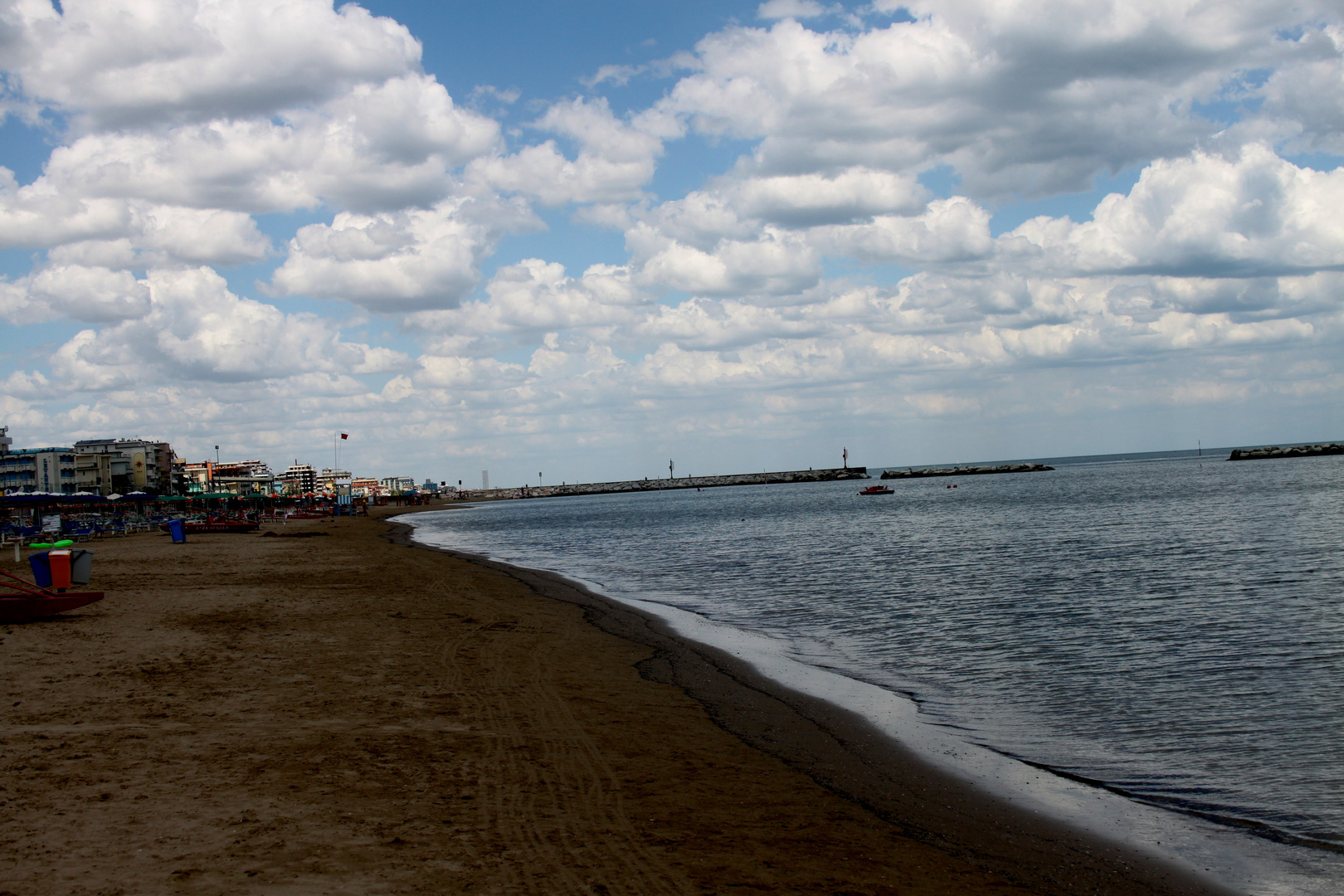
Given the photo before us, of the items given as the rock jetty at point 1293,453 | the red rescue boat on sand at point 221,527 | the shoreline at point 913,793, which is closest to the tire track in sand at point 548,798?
the shoreline at point 913,793

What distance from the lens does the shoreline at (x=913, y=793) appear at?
665cm

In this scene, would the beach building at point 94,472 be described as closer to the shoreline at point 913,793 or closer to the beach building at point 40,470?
the beach building at point 40,470

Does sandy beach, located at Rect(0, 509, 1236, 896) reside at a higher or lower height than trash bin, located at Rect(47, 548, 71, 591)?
lower

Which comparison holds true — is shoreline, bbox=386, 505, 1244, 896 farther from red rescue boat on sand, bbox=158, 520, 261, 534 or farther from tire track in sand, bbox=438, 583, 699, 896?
red rescue boat on sand, bbox=158, 520, 261, 534

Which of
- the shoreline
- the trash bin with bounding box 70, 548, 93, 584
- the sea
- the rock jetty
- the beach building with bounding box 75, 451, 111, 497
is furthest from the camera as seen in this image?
the rock jetty

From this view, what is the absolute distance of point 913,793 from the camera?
27.6 feet

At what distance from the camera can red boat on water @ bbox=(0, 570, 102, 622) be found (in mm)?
15328

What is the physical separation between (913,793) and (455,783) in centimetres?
438

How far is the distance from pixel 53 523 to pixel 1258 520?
56.8m

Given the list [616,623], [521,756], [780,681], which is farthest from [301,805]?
[616,623]

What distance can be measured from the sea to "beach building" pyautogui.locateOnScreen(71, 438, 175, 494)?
148 meters

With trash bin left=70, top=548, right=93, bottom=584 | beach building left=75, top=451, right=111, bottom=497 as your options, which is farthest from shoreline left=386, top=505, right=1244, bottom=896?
beach building left=75, top=451, right=111, bottom=497

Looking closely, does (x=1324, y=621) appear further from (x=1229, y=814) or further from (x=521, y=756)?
(x=521, y=756)

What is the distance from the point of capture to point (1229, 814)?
797cm
